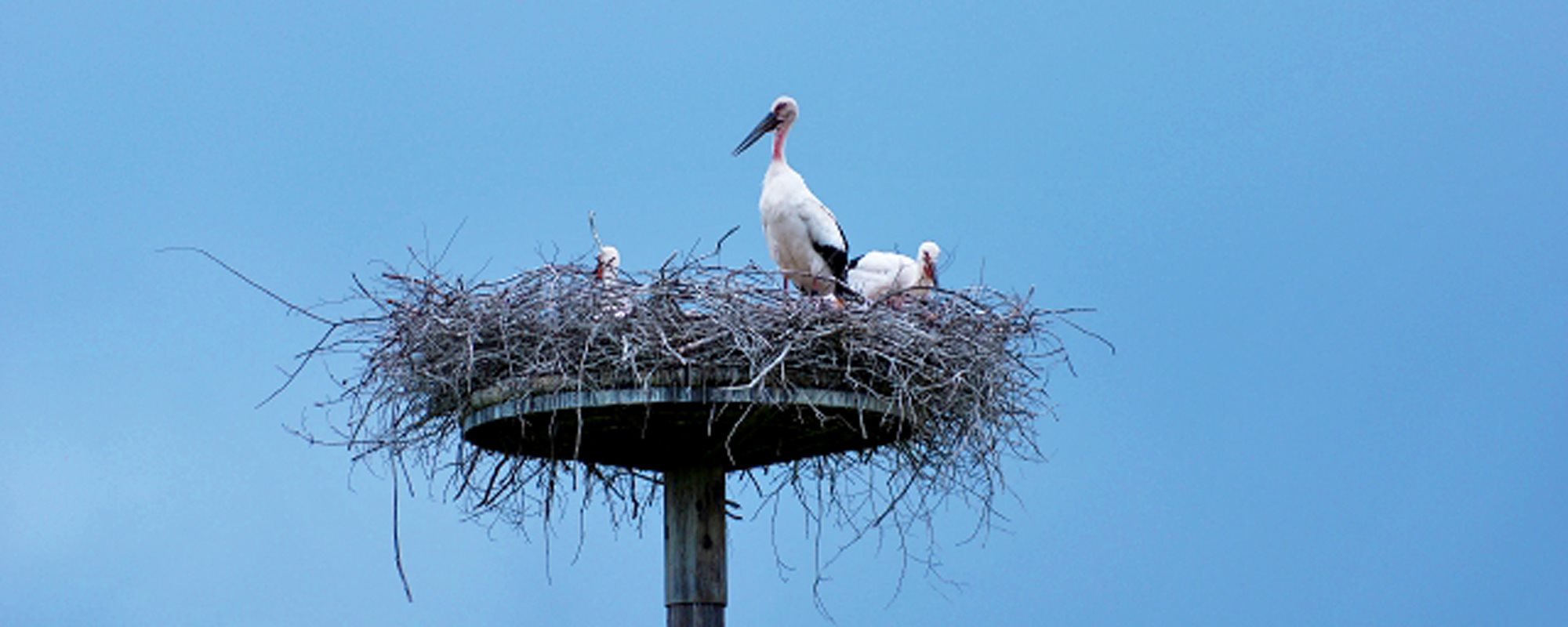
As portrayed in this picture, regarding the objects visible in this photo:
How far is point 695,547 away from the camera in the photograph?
7898mm

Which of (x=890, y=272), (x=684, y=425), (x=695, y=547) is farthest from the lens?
(x=890, y=272)

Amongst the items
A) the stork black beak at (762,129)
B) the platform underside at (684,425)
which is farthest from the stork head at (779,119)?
the platform underside at (684,425)

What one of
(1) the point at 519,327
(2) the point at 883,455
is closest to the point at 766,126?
(2) the point at 883,455

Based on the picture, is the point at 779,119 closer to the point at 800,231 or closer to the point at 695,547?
the point at 800,231

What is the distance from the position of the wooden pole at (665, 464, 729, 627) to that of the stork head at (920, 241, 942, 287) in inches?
99.5

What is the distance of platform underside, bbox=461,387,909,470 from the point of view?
23.2 feet

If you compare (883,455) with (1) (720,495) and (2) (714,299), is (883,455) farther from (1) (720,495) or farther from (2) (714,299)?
(2) (714,299)

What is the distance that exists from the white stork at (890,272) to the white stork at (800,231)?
0.11 metres

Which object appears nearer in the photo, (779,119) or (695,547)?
(695,547)

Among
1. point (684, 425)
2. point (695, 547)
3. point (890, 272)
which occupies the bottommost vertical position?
point (695, 547)

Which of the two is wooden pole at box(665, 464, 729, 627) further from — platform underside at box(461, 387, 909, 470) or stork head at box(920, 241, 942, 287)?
stork head at box(920, 241, 942, 287)

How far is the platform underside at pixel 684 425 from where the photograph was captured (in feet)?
23.2

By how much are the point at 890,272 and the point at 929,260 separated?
0.34 meters

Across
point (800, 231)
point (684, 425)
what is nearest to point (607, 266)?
point (684, 425)
